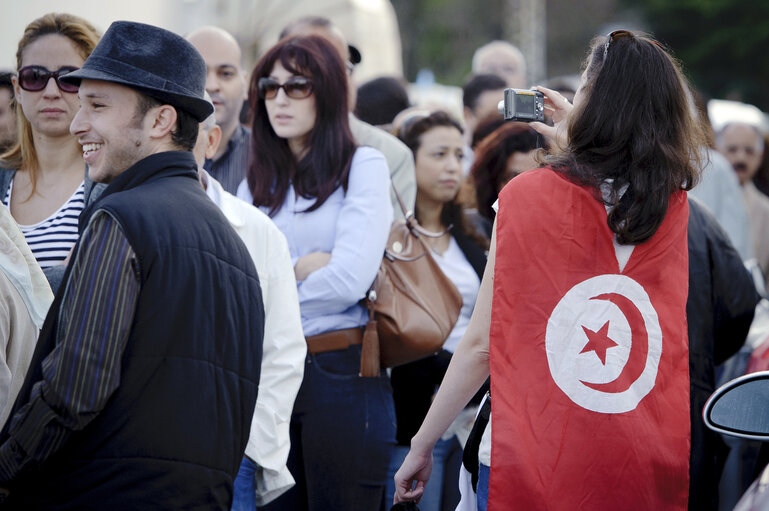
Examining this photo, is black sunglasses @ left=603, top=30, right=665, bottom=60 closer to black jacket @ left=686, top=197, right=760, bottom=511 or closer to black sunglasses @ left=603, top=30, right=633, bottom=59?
black sunglasses @ left=603, top=30, right=633, bottom=59

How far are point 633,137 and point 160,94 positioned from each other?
4.30 ft

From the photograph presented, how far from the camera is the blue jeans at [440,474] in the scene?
4605 millimetres

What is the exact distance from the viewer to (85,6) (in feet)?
29.3

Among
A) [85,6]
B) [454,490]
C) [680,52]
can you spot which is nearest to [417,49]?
[680,52]

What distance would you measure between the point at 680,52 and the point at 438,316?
32.6 meters

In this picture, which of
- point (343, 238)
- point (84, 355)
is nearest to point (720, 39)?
point (343, 238)

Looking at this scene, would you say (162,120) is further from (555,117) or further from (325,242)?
(325,242)

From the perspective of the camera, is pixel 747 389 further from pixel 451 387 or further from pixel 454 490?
pixel 454 490

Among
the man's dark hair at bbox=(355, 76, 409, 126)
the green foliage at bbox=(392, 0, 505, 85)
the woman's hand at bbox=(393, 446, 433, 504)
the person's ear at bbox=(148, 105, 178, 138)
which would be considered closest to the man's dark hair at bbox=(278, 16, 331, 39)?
the man's dark hair at bbox=(355, 76, 409, 126)

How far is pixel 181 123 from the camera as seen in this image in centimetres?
284

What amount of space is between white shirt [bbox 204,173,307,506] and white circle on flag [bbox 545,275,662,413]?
3.57ft

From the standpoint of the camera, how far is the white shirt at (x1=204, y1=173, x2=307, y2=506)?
339cm

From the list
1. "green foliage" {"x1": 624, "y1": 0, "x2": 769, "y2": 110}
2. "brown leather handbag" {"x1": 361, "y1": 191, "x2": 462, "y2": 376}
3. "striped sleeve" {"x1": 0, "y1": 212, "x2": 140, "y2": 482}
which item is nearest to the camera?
"striped sleeve" {"x1": 0, "y1": 212, "x2": 140, "y2": 482}

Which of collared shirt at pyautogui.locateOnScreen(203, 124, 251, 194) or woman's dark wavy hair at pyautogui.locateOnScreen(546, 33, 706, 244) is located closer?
woman's dark wavy hair at pyautogui.locateOnScreen(546, 33, 706, 244)
